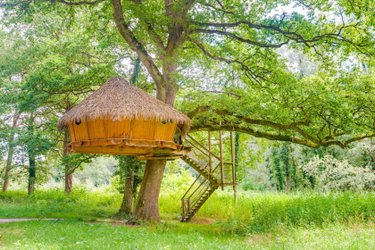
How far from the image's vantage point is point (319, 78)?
495 inches

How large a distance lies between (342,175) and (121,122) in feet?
49.8

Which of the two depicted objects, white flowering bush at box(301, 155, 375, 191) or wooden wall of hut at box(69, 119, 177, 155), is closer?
wooden wall of hut at box(69, 119, 177, 155)

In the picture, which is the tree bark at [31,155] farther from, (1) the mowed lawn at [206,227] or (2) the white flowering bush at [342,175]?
(2) the white flowering bush at [342,175]

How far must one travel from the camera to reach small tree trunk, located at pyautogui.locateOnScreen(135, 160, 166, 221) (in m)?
13.4

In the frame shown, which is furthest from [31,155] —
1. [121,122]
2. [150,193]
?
[121,122]

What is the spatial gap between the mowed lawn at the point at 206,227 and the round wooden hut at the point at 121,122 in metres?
2.19

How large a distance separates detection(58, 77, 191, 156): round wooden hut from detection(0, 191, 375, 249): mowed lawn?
86.3 inches

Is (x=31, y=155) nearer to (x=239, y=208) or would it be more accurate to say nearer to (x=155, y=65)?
(x=155, y=65)

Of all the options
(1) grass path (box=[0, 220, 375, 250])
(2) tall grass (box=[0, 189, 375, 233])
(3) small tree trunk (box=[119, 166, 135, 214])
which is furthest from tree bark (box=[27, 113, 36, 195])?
(1) grass path (box=[0, 220, 375, 250])

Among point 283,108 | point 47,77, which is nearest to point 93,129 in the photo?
point 47,77

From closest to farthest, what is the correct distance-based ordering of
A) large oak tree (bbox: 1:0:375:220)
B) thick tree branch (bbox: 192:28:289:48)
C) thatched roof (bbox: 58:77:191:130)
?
thatched roof (bbox: 58:77:191:130), large oak tree (bbox: 1:0:375:220), thick tree branch (bbox: 192:28:289:48)

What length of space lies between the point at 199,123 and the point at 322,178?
34.1 feet

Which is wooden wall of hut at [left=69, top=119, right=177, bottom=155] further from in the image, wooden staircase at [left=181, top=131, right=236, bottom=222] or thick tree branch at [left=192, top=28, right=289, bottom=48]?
wooden staircase at [left=181, top=131, right=236, bottom=222]

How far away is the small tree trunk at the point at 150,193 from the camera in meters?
13.4
